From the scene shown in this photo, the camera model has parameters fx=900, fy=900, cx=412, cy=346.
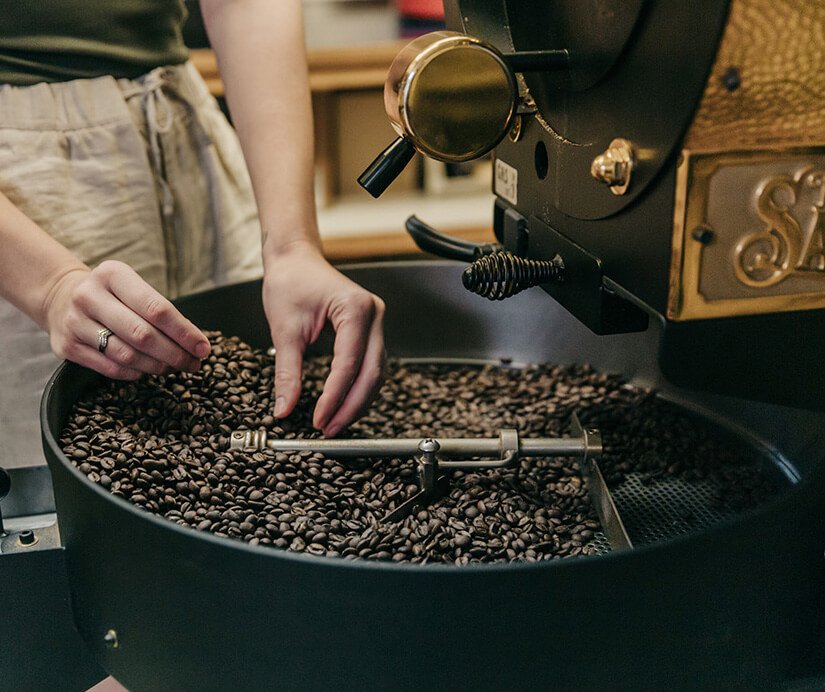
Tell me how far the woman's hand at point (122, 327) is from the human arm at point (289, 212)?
12 cm

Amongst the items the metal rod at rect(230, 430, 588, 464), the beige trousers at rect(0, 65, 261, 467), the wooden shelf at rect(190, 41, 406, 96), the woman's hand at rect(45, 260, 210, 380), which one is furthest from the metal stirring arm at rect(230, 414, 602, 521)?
the wooden shelf at rect(190, 41, 406, 96)

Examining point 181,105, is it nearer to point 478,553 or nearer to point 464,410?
point 464,410

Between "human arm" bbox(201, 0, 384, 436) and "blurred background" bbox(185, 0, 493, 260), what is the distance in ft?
4.03

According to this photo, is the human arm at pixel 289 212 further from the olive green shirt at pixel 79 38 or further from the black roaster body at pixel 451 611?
the black roaster body at pixel 451 611

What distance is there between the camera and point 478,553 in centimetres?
70

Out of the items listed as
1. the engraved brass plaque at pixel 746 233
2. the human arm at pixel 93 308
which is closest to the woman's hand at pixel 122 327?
the human arm at pixel 93 308

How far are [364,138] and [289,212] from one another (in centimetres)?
162

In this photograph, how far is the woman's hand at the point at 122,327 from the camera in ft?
2.73

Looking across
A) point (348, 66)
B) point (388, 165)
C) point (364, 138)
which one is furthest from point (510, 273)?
point (364, 138)

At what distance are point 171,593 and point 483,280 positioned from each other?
334 mm

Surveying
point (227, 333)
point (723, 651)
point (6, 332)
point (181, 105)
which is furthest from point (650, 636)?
point (181, 105)

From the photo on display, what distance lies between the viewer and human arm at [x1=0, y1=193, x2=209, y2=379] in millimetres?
834

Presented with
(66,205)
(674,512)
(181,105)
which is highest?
(181,105)

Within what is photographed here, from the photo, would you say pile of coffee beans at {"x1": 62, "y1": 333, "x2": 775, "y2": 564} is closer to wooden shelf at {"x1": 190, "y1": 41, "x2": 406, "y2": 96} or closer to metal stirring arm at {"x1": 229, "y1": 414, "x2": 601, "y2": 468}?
metal stirring arm at {"x1": 229, "y1": 414, "x2": 601, "y2": 468}
